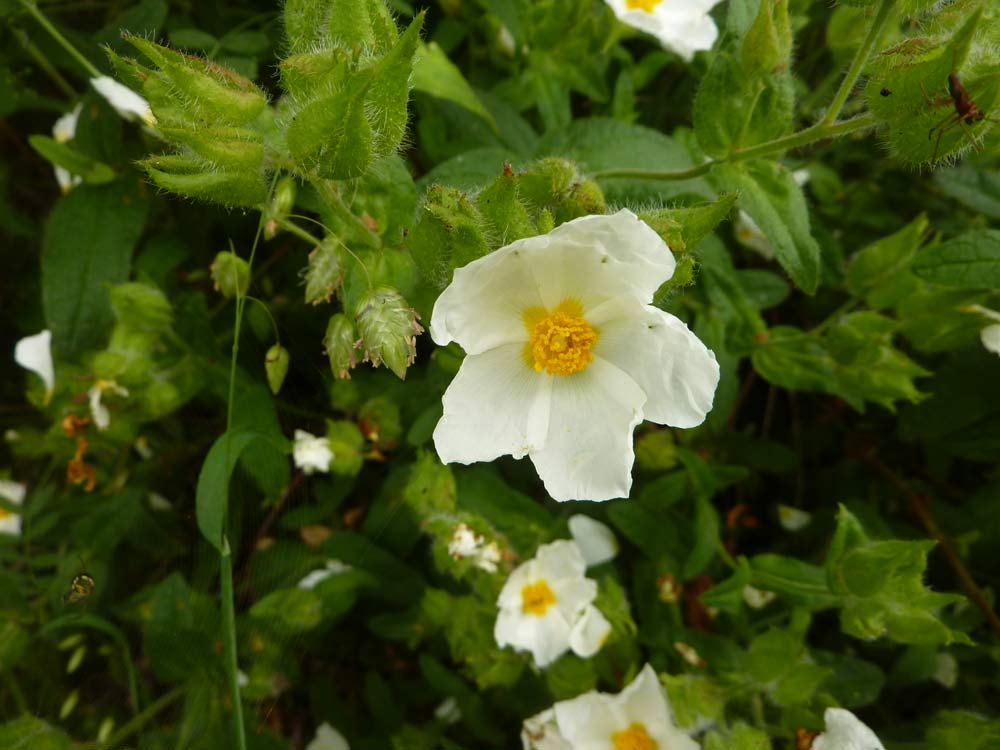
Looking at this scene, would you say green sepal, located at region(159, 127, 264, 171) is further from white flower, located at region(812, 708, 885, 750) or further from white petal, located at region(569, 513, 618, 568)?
white flower, located at region(812, 708, 885, 750)

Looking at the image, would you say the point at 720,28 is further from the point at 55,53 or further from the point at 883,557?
the point at 55,53

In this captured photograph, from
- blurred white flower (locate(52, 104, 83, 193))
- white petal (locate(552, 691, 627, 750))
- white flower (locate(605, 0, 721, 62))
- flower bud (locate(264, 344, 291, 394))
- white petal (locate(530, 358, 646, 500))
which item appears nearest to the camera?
white petal (locate(530, 358, 646, 500))

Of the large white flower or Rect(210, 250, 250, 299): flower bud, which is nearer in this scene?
Rect(210, 250, 250, 299): flower bud

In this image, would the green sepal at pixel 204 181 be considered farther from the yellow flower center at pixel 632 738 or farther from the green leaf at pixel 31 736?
the yellow flower center at pixel 632 738

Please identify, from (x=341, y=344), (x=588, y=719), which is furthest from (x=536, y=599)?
(x=341, y=344)

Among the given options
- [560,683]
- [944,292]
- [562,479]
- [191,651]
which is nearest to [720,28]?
[944,292]

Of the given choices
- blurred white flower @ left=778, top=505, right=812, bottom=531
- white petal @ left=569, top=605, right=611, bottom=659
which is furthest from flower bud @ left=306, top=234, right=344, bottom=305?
blurred white flower @ left=778, top=505, right=812, bottom=531
